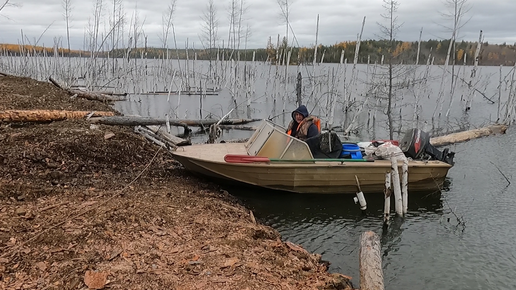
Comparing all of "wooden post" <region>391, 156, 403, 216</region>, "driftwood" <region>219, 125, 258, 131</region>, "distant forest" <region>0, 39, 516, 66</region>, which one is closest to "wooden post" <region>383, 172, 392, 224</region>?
"wooden post" <region>391, 156, 403, 216</region>

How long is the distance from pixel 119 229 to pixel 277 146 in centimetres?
428

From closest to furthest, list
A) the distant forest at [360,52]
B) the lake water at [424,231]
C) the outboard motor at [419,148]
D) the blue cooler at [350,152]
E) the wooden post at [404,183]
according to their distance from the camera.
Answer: the lake water at [424,231] → the wooden post at [404,183] → the blue cooler at [350,152] → the outboard motor at [419,148] → the distant forest at [360,52]

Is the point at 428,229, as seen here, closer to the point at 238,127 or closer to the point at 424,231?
the point at 424,231

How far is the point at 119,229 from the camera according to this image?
5.49 meters

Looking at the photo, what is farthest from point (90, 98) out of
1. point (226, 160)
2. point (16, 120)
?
point (226, 160)

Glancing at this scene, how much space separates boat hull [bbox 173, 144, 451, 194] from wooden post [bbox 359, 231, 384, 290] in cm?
374

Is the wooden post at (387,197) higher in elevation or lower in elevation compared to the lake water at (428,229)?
higher

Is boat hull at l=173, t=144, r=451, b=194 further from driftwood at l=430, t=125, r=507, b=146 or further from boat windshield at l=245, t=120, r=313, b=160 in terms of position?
driftwood at l=430, t=125, r=507, b=146

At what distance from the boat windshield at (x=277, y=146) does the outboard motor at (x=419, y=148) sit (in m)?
2.78

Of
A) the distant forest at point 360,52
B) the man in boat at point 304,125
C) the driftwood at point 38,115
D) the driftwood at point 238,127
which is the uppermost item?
the distant forest at point 360,52

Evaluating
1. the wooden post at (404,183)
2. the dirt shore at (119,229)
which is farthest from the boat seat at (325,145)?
the dirt shore at (119,229)

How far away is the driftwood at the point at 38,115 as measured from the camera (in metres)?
10.9

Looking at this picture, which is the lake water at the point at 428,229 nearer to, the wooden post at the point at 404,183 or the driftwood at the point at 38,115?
the wooden post at the point at 404,183

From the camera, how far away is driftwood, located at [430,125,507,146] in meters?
15.8
